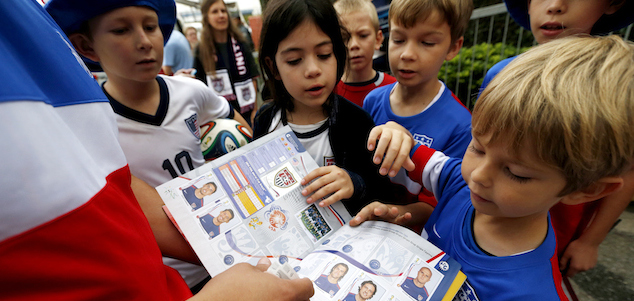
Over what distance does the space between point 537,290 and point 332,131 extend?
2.99ft

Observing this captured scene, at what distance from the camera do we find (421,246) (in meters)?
0.88

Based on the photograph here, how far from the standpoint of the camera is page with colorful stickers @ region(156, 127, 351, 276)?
94 centimetres

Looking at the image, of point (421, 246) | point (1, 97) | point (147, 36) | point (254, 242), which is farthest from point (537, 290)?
point (147, 36)

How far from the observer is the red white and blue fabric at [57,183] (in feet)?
1.42

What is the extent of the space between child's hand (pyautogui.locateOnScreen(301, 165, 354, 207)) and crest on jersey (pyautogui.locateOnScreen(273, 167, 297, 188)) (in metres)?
0.05

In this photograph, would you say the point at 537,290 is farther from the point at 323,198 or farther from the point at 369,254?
the point at 323,198

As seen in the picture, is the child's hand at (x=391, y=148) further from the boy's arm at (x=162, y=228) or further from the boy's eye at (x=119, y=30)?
the boy's eye at (x=119, y=30)

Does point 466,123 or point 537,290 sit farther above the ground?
point 466,123

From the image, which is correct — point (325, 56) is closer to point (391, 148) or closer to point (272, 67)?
point (272, 67)

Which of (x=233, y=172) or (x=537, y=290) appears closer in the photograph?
(x=537, y=290)

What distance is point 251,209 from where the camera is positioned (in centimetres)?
101

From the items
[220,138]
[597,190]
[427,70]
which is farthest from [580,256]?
[220,138]

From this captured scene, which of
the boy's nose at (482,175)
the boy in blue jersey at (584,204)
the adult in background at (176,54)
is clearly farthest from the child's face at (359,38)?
the adult in background at (176,54)

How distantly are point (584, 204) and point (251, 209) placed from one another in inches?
55.7
